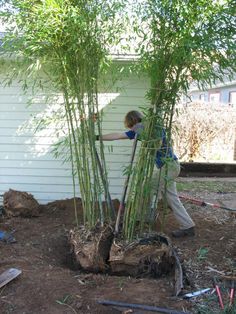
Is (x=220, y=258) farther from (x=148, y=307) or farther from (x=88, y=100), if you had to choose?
(x=88, y=100)

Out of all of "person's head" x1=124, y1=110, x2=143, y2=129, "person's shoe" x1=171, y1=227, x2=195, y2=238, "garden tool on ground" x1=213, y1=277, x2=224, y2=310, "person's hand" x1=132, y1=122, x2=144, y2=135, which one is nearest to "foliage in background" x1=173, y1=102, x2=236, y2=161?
"person's shoe" x1=171, y1=227, x2=195, y2=238

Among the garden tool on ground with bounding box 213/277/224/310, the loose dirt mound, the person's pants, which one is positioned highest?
the person's pants

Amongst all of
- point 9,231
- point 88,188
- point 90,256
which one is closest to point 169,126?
point 88,188

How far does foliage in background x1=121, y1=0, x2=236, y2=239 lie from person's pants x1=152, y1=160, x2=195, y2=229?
0.26 metres

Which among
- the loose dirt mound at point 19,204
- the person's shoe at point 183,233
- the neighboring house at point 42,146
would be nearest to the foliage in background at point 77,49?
the person's shoe at point 183,233

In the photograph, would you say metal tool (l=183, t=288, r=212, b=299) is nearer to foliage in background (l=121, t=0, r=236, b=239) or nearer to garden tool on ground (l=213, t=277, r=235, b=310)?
garden tool on ground (l=213, t=277, r=235, b=310)

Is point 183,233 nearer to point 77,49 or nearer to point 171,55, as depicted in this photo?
point 171,55

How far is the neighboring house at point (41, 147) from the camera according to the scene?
683cm

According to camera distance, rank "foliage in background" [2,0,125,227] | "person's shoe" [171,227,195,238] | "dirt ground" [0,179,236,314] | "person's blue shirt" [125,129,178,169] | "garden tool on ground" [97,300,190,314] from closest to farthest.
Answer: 1. "garden tool on ground" [97,300,190,314]
2. "dirt ground" [0,179,236,314]
3. "foliage in background" [2,0,125,227]
4. "person's blue shirt" [125,129,178,169]
5. "person's shoe" [171,227,195,238]

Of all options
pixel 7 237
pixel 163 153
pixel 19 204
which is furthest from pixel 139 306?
pixel 19 204

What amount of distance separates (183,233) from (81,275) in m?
1.69

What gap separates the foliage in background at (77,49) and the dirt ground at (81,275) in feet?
2.43

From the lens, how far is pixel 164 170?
16.0ft

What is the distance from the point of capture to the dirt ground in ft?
12.1
